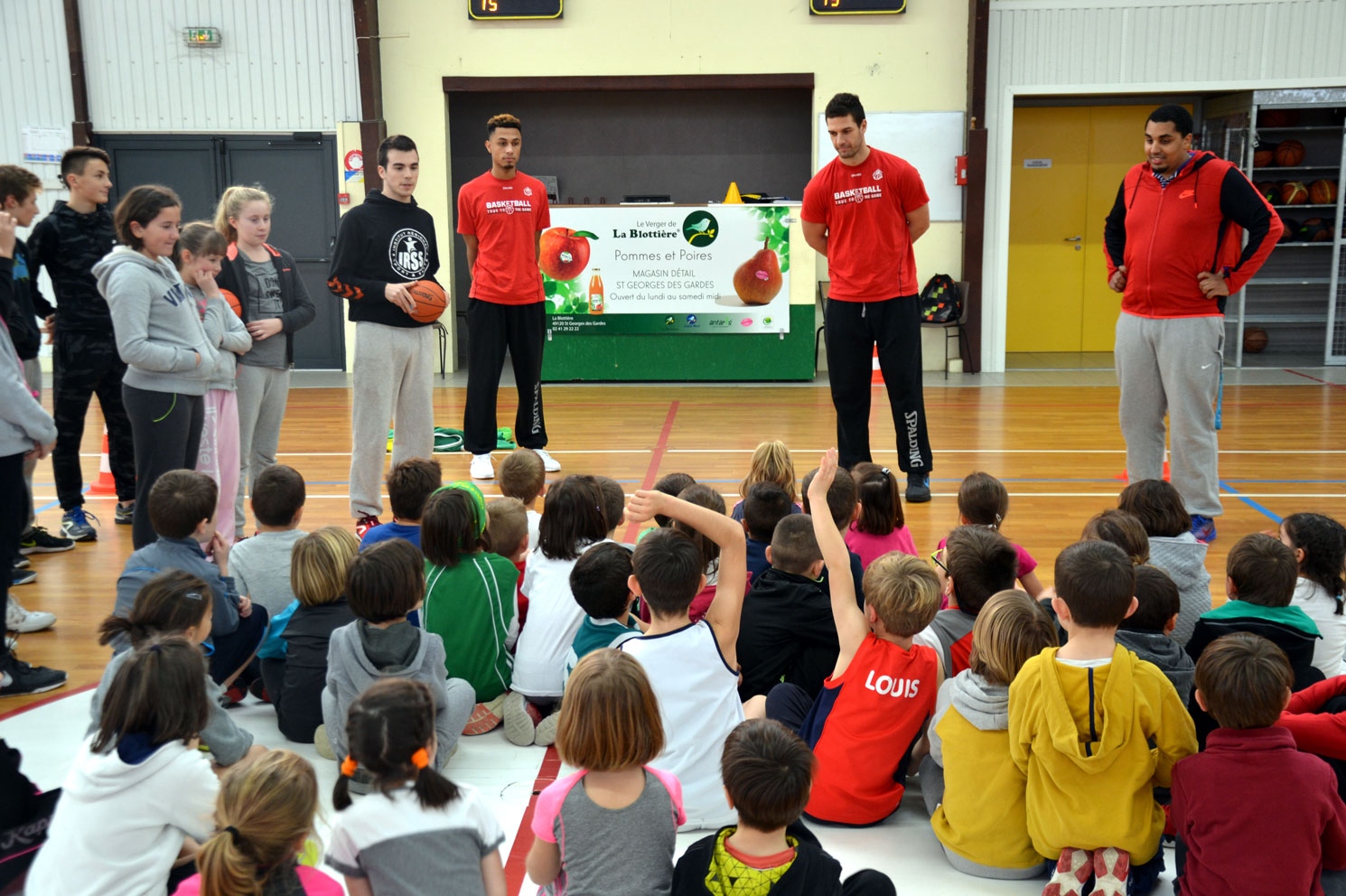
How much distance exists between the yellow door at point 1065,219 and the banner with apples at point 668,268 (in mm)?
3369

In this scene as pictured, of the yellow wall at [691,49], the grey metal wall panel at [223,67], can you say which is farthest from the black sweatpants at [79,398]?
the grey metal wall panel at [223,67]

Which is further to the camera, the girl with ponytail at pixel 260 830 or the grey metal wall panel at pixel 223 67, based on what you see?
the grey metal wall panel at pixel 223 67

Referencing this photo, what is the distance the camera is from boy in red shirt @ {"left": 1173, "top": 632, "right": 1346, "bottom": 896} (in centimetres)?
205

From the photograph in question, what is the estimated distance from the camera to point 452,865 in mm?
1905

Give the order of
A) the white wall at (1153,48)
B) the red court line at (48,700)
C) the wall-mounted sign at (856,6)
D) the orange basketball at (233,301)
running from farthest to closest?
the wall-mounted sign at (856,6), the white wall at (1153,48), the orange basketball at (233,301), the red court line at (48,700)

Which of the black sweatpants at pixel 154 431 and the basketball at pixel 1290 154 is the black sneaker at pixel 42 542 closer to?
the black sweatpants at pixel 154 431

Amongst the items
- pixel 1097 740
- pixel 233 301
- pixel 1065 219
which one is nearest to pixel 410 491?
pixel 233 301

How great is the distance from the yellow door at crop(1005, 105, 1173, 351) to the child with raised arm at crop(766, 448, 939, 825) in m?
9.89

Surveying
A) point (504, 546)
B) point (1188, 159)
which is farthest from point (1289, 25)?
point (504, 546)

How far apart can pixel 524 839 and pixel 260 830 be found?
981mm

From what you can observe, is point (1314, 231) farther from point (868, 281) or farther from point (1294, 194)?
point (868, 281)

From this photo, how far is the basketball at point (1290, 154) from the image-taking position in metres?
10.7

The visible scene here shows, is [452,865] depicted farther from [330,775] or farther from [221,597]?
[221,597]

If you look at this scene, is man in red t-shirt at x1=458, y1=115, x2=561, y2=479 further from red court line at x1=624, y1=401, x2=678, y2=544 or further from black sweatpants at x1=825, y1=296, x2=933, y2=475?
black sweatpants at x1=825, y1=296, x2=933, y2=475
